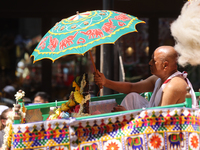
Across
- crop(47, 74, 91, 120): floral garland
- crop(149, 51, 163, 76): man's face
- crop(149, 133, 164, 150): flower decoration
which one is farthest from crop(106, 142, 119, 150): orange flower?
crop(149, 51, 163, 76): man's face

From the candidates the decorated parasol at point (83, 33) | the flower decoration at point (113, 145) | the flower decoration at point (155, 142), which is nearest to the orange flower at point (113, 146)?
the flower decoration at point (113, 145)

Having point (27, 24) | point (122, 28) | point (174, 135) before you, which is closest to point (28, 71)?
point (27, 24)

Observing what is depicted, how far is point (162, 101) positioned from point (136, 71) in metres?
4.57

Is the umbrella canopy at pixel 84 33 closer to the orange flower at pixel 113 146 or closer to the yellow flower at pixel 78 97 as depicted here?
the yellow flower at pixel 78 97

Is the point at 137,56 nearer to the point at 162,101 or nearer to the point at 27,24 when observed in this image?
the point at 27,24

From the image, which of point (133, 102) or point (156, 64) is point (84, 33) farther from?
point (133, 102)

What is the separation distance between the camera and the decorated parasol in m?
2.75

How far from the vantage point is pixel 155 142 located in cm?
252

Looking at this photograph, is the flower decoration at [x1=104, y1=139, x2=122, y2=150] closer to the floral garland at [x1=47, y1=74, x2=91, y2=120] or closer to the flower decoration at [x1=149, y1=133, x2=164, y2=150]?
the flower decoration at [x1=149, y1=133, x2=164, y2=150]

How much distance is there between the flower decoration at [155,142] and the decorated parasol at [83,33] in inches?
35.5

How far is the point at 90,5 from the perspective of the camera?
700 centimetres

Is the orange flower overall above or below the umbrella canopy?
below

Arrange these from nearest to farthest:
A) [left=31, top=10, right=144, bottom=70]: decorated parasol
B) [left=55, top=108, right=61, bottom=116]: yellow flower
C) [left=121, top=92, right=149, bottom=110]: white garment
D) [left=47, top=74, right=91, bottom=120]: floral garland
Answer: [left=31, top=10, right=144, bottom=70]: decorated parasol
[left=47, top=74, right=91, bottom=120]: floral garland
[left=55, top=108, right=61, bottom=116]: yellow flower
[left=121, top=92, right=149, bottom=110]: white garment

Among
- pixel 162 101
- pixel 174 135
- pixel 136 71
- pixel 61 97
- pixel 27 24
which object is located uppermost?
pixel 27 24
